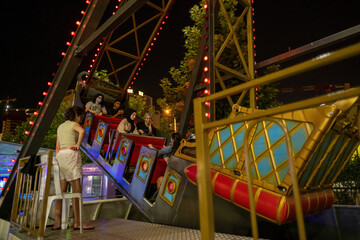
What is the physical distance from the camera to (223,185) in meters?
2.56

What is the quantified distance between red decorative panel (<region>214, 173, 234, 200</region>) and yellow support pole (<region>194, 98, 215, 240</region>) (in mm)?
1049

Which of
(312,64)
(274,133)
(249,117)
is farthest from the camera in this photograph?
(274,133)

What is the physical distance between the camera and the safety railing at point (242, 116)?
105 centimetres

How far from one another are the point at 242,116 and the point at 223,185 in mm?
1335

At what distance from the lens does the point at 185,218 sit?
10.8 feet

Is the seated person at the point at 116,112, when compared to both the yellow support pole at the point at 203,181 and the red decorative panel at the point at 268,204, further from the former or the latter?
the yellow support pole at the point at 203,181

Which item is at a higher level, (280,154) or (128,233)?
(280,154)

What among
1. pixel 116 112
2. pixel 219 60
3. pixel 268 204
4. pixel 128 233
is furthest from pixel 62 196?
pixel 219 60

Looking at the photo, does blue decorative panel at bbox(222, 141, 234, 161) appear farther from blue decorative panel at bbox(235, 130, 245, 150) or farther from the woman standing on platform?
the woman standing on platform

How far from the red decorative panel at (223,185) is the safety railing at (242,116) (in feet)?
3.45

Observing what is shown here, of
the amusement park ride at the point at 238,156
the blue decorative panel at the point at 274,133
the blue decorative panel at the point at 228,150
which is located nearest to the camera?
the amusement park ride at the point at 238,156

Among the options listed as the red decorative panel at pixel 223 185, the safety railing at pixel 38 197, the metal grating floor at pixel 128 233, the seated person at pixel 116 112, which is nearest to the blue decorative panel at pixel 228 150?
the red decorative panel at pixel 223 185

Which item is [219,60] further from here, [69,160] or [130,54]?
[69,160]

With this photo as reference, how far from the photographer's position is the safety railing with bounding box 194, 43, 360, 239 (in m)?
1.05
